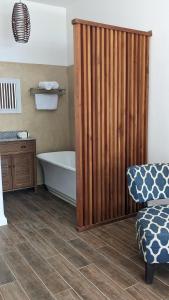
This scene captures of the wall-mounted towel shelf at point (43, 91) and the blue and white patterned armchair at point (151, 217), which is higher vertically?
the wall-mounted towel shelf at point (43, 91)

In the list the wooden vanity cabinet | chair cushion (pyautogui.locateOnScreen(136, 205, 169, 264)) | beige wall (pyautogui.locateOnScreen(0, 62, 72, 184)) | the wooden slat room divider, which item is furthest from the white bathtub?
chair cushion (pyautogui.locateOnScreen(136, 205, 169, 264))

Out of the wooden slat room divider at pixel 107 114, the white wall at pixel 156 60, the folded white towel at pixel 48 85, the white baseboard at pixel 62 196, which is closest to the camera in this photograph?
the wooden slat room divider at pixel 107 114

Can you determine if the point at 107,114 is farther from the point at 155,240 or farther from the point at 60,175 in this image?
the point at 155,240

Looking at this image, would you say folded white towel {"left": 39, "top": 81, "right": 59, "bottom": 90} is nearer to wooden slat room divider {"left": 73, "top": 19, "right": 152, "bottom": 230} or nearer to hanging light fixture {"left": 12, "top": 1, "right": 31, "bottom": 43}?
hanging light fixture {"left": 12, "top": 1, "right": 31, "bottom": 43}

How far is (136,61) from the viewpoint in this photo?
136 inches

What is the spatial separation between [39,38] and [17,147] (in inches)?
77.6

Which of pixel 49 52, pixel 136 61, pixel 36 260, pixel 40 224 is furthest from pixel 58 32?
pixel 36 260

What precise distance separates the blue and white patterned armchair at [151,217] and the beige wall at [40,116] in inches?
109

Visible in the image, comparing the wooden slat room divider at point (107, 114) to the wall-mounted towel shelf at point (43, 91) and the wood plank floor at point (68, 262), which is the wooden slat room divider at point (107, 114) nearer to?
the wood plank floor at point (68, 262)

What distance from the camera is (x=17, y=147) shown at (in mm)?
4594

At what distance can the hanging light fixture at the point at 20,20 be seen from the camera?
3.78 meters

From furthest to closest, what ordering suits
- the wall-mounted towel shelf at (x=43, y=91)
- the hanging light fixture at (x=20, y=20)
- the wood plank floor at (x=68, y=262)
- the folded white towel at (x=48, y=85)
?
the wall-mounted towel shelf at (x=43, y=91) < the folded white towel at (x=48, y=85) < the hanging light fixture at (x=20, y=20) < the wood plank floor at (x=68, y=262)

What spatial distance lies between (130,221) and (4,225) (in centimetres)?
154

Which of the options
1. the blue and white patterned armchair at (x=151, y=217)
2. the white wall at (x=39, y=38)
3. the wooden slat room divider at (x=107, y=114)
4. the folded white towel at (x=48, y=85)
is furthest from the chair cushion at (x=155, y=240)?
the white wall at (x=39, y=38)
